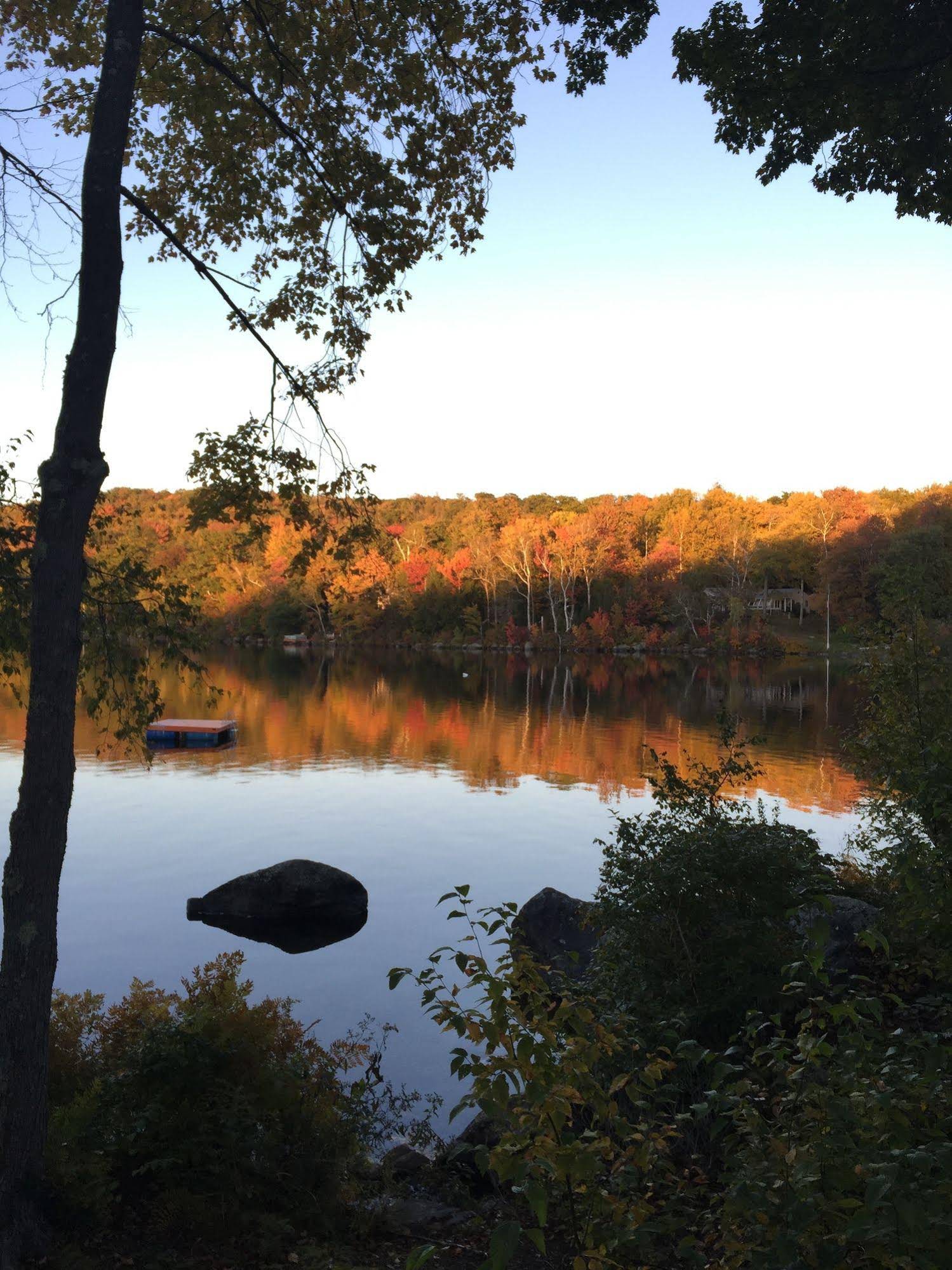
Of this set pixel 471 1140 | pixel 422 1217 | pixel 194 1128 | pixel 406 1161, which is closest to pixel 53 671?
pixel 194 1128

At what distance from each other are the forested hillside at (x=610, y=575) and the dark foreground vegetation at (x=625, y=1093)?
64.5 meters

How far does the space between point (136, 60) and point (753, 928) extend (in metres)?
7.14

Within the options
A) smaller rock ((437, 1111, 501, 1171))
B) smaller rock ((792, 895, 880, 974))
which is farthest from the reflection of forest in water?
smaller rock ((437, 1111, 501, 1171))

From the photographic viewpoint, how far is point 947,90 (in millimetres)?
7141

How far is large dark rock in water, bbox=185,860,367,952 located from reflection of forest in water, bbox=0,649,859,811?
322 inches

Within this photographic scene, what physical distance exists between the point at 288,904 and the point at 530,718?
24758 millimetres

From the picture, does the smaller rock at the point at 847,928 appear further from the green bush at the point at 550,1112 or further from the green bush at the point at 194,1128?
the green bush at the point at 550,1112

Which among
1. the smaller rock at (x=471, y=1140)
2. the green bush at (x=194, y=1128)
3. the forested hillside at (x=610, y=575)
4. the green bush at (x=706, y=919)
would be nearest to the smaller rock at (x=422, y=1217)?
the green bush at (x=194, y=1128)

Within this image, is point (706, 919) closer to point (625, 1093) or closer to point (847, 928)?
point (625, 1093)

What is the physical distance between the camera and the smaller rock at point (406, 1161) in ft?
23.5

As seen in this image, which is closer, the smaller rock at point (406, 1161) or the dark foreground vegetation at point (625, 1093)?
the dark foreground vegetation at point (625, 1093)

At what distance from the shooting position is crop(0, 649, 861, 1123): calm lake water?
13.2 metres

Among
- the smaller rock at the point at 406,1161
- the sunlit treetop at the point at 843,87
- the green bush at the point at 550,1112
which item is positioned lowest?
the smaller rock at the point at 406,1161

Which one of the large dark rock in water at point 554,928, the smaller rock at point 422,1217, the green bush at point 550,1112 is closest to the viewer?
the green bush at point 550,1112
